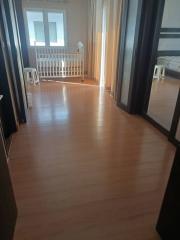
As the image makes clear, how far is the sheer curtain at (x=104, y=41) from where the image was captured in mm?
3906

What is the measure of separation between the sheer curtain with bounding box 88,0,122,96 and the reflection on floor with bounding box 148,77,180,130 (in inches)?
40.3

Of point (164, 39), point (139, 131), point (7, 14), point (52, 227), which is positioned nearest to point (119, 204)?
point (52, 227)

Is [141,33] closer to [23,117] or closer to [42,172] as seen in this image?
[23,117]

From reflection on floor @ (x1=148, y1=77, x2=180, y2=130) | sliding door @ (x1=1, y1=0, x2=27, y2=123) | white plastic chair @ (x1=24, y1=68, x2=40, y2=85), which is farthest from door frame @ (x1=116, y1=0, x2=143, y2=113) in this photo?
white plastic chair @ (x1=24, y1=68, x2=40, y2=85)

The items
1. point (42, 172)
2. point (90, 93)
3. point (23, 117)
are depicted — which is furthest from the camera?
point (90, 93)

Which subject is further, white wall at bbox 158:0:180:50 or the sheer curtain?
the sheer curtain

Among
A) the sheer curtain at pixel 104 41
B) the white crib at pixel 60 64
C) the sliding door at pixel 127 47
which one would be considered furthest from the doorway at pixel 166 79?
the white crib at pixel 60 64

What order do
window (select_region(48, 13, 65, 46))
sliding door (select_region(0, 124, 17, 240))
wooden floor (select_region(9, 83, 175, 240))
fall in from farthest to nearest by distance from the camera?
1. window (select_region(48, 13, 65, 46))
2. wooden floor (select_region(9, 83, 175, 240))
3. sliding door (select_region(0, 124, 17, 240))

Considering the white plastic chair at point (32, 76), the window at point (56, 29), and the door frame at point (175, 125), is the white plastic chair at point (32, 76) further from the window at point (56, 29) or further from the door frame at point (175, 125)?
the door frame at point (175, 125)

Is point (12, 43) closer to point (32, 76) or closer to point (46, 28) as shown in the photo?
point (32, 76)

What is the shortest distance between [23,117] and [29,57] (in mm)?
3766

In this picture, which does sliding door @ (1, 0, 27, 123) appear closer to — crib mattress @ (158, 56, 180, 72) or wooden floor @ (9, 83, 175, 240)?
wooden floor @ (9, 83, 175, 240)

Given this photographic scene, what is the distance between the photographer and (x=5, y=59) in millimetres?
2182

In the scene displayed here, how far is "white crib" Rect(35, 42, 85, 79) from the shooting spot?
5.38 meters
